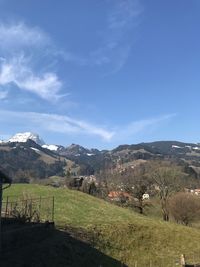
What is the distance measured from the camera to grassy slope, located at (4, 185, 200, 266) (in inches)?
1750

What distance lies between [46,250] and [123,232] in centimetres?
1693

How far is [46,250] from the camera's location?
114ft

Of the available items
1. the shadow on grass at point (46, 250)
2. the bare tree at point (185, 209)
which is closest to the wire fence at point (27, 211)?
the shadow on grass at point (46, 250)

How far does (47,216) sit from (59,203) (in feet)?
35.8

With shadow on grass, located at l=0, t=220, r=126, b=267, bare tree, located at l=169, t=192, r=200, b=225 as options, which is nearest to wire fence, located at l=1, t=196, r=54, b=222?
shadow on grass, located at l=0, t=220, r=126, b=267

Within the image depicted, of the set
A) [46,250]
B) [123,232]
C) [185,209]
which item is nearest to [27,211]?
[123,232]

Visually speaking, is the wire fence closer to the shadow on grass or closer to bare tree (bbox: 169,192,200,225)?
the shadow on grass

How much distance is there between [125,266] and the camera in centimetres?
3906

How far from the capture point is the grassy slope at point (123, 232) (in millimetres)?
44438

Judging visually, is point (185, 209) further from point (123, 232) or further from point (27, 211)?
point (27, 211)

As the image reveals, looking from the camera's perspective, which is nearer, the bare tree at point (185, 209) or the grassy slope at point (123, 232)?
the grassy slope at point (123, 232)

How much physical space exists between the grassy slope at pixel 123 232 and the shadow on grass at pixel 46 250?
2.98 m

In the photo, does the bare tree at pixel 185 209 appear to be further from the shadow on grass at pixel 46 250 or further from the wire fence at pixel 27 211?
the shadow on grass at pixel 46 250

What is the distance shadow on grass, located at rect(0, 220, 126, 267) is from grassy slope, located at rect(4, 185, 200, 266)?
2977 mm
